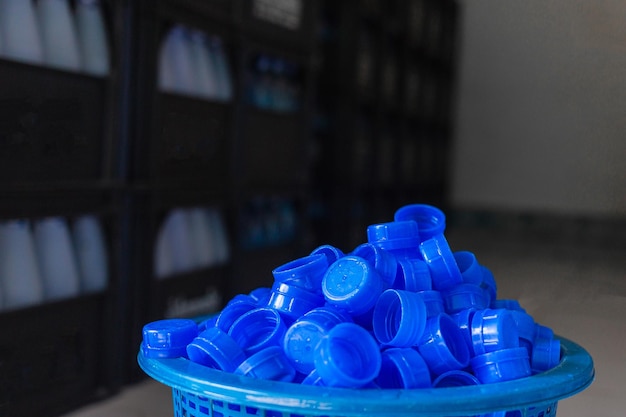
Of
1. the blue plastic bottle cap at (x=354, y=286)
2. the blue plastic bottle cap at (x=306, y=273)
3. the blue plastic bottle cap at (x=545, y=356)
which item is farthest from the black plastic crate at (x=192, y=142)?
the blue plastic bottle cap at (x=545, y=356)

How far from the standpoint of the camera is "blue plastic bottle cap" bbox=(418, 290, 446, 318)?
2.86ft

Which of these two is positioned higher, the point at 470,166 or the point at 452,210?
the point at 470,166

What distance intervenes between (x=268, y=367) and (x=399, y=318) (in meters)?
0.19

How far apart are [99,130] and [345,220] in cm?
222

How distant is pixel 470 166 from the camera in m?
6.61

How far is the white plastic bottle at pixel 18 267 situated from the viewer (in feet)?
5.48

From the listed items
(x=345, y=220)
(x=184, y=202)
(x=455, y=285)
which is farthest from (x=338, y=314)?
(x=345, y=220)

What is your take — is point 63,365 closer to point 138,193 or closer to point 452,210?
point 138,193

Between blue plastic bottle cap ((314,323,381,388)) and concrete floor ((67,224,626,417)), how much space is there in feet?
3.96

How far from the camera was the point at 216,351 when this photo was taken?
2.64 ft

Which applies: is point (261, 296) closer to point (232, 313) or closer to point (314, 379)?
point (232, 313)

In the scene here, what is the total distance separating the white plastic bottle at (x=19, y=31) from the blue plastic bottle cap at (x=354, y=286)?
1160 mm

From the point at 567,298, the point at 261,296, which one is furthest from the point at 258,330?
the point at 567,298

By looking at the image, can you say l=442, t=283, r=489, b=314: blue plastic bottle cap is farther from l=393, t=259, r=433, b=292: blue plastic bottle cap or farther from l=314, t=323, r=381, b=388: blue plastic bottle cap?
l=314, t=323, r=381, b=388: blue plastic bottle cap
